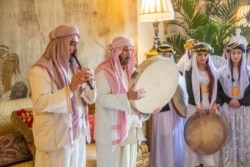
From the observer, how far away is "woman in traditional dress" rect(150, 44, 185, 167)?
11.7 ft

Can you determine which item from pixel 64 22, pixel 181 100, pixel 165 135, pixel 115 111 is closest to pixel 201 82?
pixel 181 100

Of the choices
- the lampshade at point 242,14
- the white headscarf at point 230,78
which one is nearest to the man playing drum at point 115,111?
the white headscarf at point 230,78

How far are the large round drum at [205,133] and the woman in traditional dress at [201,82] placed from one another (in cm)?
7

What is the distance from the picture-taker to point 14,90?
3270 mm

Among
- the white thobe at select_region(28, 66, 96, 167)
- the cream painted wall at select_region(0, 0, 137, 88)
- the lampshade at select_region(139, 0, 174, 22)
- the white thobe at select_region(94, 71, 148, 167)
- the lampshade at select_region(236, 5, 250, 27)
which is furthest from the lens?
the lampshade at select_region(236, 5, 250, 27)

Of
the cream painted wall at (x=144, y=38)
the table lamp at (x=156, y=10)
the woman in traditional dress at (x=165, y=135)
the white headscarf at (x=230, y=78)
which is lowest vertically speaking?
the woman in traditional dress at (x=165, y=135)

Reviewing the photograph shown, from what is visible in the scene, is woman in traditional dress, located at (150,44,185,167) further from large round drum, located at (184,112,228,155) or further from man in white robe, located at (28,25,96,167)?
man in white robe, located at (28,25,96,167)

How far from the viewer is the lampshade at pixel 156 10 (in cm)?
414

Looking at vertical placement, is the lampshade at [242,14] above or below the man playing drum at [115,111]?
above

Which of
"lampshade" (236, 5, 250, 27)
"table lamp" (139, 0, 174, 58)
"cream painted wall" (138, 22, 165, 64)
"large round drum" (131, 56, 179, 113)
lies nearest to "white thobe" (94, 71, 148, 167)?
"large round drum" (131, 56, 179, 113)

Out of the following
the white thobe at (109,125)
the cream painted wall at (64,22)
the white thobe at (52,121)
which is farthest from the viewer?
the cream painted wall at (64,22)

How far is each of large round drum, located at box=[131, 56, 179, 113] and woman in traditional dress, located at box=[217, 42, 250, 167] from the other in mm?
800

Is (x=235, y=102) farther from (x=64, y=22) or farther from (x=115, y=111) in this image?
(x=64, y=22)

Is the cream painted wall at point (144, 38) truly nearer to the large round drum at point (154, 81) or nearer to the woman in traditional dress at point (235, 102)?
the woman in traditional dress at point (235, 102)
